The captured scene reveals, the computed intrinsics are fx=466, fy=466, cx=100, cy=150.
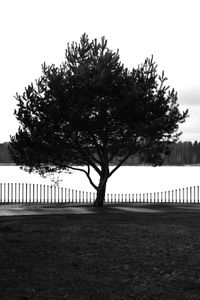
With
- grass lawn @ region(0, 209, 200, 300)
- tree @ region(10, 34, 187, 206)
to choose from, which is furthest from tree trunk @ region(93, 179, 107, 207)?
grass lawn @ region(0, 209, 200, 300)

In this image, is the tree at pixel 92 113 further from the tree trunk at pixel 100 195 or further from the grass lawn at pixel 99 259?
the grass lawn at pixel 99 259

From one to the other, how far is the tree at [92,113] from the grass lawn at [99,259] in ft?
27.0

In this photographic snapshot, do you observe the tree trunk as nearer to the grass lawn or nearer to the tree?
the tree

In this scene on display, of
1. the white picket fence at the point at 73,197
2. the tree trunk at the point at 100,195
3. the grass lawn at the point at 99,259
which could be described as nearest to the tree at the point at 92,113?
the tree trunk at the point at 100,195

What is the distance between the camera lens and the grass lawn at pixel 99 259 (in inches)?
349

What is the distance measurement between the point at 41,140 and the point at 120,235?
11.5 meters

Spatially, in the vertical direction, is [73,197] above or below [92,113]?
below

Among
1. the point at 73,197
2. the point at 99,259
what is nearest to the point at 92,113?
the point at 99,259

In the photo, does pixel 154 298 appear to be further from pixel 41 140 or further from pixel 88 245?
pixel 41 140

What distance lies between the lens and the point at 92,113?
24.6 meters

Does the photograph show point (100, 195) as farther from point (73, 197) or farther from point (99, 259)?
point (73, 197)

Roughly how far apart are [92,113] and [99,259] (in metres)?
14.1

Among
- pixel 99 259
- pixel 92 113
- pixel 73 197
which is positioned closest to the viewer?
pixel 99 259

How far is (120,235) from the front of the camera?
47.1 ft
